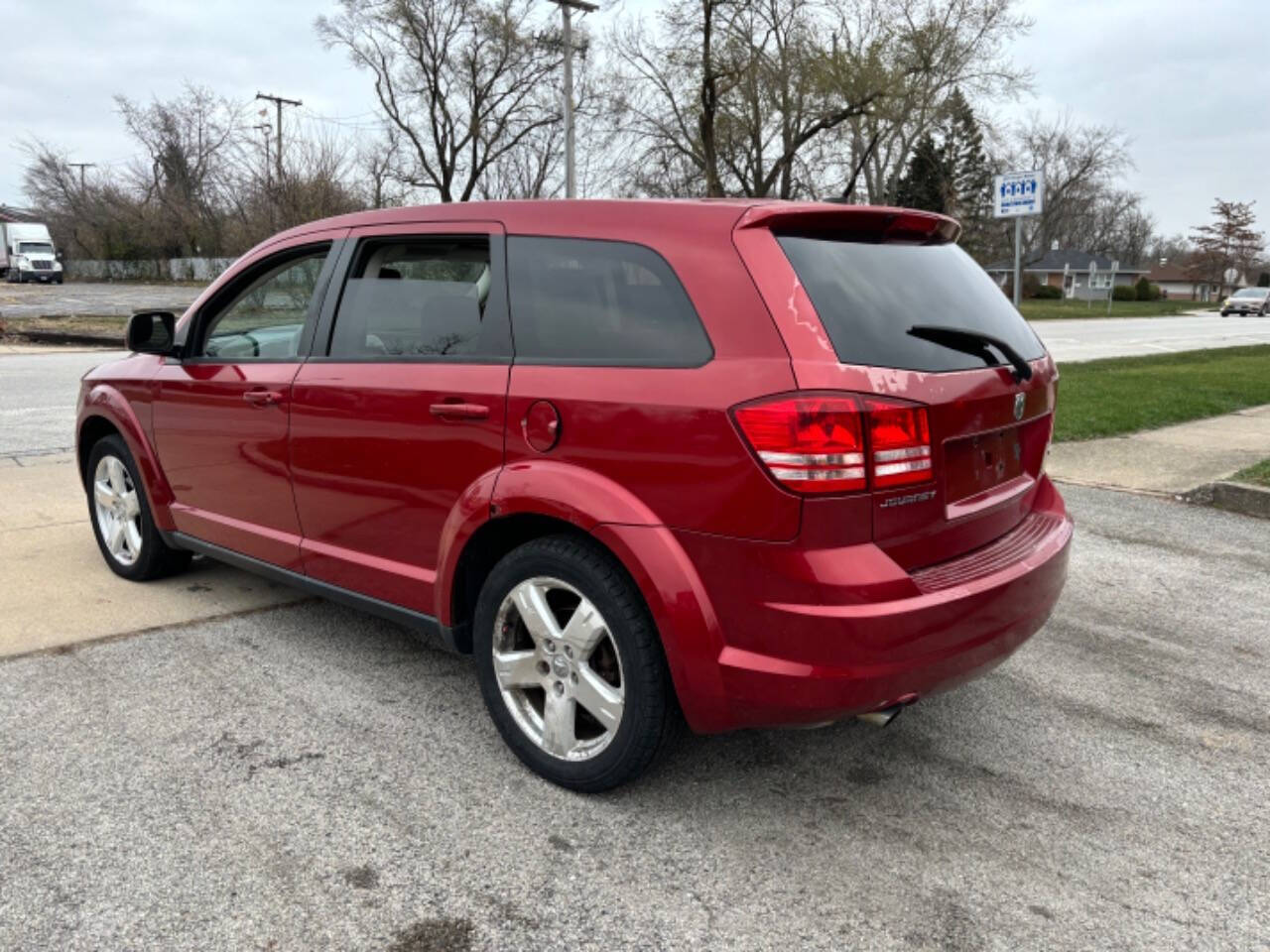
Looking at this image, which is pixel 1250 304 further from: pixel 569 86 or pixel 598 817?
Answer: pixel 598 817

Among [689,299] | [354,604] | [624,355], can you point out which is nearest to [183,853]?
[354,604]

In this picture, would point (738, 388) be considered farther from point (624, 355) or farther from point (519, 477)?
point (519, 477)

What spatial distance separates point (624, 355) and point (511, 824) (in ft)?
4.35

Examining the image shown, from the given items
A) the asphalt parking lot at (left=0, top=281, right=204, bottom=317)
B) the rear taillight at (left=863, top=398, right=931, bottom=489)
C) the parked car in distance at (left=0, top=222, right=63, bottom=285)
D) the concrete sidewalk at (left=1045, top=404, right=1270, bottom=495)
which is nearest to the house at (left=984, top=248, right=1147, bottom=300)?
the asphalt parking lot at (left=0, top=281, right=204, bottom=317)

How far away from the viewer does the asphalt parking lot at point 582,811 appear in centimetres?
231

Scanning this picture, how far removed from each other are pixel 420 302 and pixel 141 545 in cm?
229

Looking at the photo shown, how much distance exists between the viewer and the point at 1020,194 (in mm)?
14852

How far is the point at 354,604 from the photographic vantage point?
11.6 feet

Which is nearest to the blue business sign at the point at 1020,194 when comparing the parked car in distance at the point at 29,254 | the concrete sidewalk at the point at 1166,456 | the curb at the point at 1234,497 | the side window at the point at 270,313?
the concrete sidewalk at the point at 1166,456

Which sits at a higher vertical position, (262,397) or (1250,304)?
(1250,304)

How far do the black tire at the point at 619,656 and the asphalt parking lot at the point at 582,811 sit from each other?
0.31 ft

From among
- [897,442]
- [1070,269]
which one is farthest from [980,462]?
[1070,269]

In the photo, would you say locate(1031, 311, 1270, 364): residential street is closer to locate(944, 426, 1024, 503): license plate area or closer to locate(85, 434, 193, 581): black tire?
locate(944, 426, 1024, 503): license plate area

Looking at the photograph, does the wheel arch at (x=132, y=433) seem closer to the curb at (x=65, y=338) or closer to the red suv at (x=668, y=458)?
the red suv at (x=668, y=458)
